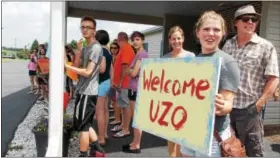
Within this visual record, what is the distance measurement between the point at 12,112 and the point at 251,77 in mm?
5774

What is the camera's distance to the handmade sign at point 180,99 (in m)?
1.64

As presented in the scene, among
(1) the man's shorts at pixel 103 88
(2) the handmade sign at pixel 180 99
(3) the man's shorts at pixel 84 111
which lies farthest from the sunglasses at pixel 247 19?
(1) the man's shorts at pixel 103 88

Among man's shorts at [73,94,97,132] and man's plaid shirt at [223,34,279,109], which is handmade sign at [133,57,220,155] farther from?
man's shorts at [73,94,97,132]

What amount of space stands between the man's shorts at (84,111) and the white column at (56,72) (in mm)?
510

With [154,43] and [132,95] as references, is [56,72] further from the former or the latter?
[154,43]

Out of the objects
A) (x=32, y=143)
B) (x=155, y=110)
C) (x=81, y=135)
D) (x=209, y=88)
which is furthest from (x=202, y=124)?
(x=32, y=143)

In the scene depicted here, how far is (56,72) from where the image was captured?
7.92 ft

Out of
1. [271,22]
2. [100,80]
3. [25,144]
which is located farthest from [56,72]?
[271,22]

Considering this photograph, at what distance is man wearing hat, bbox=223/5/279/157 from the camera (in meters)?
2.21

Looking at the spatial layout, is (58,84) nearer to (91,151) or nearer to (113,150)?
(91,151)

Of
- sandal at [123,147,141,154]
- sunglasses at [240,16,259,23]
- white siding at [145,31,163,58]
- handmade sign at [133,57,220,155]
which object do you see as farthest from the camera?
white siding at [145,31,163,58]

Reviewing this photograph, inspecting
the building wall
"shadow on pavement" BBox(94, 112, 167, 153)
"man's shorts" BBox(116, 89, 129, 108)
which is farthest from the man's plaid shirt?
the building wall

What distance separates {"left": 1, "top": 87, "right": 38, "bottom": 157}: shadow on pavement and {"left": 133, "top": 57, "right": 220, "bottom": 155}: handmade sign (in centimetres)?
248

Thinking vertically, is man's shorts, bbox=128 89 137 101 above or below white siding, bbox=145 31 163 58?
below
